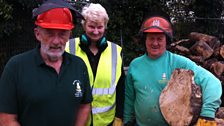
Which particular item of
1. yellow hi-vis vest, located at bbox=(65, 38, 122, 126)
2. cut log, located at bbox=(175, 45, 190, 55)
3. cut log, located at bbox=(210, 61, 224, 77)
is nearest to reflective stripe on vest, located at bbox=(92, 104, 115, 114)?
yellow hi-vis vest, located at bbox=(65, 38, 122, 126)

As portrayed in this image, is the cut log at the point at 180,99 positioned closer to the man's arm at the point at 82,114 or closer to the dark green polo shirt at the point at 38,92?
the man's arm at the point at 82,114

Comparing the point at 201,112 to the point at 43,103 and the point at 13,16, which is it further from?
the point at 13,16

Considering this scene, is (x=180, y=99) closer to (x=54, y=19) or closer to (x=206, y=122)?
(x=206, y=122)

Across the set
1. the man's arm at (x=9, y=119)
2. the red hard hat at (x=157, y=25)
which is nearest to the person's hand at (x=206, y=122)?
the red hard hat at (x=157, y=25)

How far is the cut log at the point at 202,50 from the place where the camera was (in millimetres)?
6059

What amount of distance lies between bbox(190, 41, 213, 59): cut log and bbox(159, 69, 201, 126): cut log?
352 cm

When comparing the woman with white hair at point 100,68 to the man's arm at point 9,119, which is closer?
the man's arm at point 9,119

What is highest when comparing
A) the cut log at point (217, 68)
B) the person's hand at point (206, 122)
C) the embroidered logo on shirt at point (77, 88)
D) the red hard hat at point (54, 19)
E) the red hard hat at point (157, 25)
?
the red hard hat at point (54, 19)

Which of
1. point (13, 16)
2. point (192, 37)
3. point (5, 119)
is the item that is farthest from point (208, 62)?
point (5, 119)

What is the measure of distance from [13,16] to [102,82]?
5.06 m

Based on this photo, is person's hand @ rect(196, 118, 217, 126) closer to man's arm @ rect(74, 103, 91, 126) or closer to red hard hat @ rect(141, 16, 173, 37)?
red hard hat @ rect(141, 16, 173, 37)

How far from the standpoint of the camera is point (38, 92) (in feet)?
6.75

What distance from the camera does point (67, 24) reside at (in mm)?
2129

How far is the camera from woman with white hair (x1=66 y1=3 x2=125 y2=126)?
289 cm
